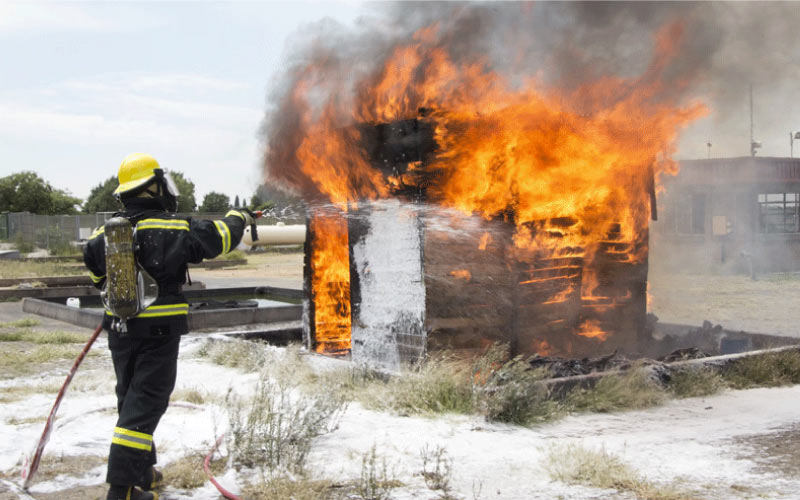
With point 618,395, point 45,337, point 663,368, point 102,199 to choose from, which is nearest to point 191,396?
point 618,395

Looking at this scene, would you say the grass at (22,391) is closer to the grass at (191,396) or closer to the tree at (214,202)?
the grass at (191,396)

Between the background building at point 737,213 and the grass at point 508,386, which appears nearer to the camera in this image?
the grass at point 508,386

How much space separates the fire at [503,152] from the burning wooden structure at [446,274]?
0.03m

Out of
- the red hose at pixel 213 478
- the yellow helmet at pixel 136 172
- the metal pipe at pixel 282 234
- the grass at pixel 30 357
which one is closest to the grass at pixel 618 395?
the red hose at pixel 213 478

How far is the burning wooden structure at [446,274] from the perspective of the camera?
7.00m

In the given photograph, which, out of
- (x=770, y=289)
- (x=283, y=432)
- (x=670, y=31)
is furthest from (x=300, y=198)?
(x=770, y=289)

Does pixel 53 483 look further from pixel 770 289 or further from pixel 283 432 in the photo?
pixel 770 289

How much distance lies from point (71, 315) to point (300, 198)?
21.5ft

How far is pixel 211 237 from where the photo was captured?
4.39m

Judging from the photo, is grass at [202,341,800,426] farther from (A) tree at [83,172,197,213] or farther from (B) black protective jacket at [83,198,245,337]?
(A) tree at [83,172,197,213]

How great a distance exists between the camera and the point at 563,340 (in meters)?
7.96

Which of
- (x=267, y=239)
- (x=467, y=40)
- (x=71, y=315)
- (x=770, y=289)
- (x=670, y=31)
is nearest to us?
(x=467, y=40)

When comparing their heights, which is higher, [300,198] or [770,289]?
[300,198]

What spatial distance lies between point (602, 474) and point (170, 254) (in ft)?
9.24
